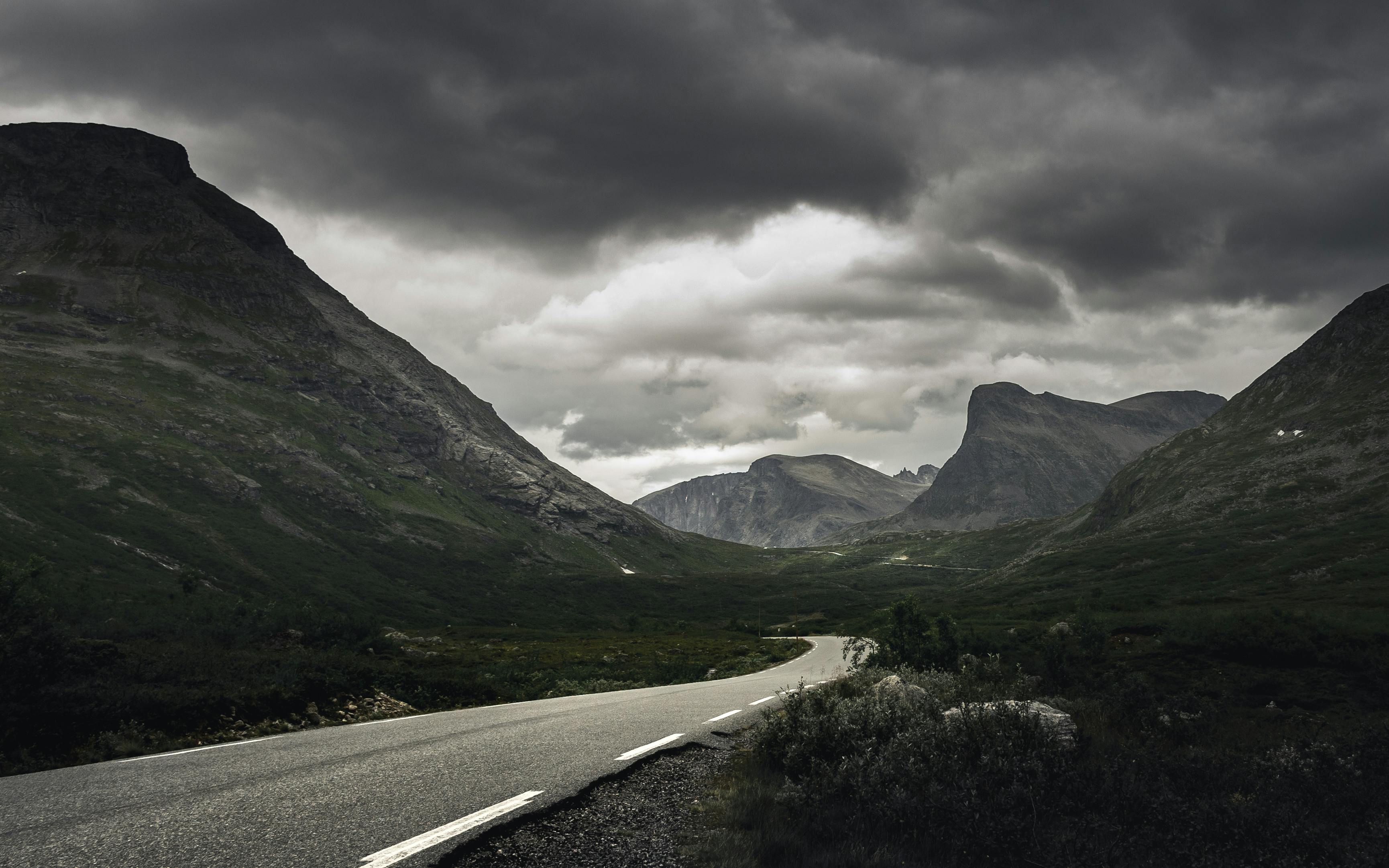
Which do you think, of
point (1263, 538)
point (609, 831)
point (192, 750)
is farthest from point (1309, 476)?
point (192, 750)

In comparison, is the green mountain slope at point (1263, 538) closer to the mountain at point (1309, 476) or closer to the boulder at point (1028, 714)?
the mountain at point (1309, 476)

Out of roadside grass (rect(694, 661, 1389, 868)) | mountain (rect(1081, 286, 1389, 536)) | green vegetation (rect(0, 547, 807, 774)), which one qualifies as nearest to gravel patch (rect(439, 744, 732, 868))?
roadside grass (rect(694, 661, 1389, 868))

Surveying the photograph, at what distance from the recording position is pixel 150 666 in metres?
17.3

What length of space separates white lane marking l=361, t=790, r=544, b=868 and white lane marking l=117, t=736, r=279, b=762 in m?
7.66

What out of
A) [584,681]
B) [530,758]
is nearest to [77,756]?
[530,758]

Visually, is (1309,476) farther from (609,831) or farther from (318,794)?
(318,794)

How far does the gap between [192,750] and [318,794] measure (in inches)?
242

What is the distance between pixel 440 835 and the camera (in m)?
6.13

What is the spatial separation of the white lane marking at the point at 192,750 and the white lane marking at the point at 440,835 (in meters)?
7.66

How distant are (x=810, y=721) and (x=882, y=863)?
172 inches

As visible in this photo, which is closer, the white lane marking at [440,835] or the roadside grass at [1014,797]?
the white lane marking at [440,835]

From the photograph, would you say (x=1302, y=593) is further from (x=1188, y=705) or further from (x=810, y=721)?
(x=810, y=721)

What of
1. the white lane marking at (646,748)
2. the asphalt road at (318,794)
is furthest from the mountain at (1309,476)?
the asphalt road at (318,794)

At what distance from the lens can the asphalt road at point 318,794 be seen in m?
5.75
